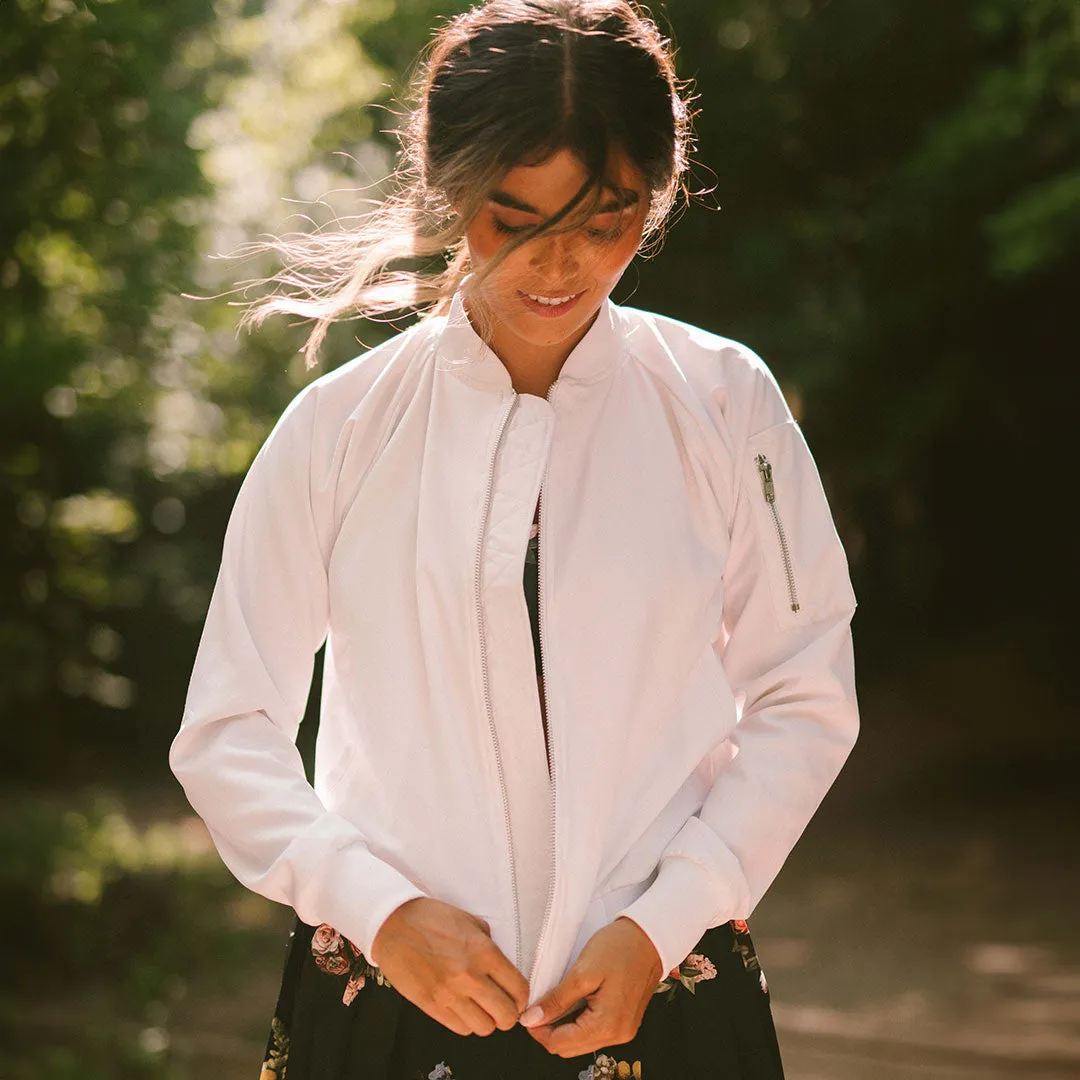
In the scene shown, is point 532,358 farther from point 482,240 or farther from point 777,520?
point 777,520

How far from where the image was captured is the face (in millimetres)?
1385

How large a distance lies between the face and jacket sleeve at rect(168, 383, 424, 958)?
0.23 metres

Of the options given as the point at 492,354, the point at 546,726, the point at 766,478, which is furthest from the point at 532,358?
the point at 546,726

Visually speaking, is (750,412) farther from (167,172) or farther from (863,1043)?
(167,172)

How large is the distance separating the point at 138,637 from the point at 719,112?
20.8 ft

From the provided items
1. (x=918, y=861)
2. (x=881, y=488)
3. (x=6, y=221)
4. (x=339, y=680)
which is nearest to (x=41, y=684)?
(x=6, y=221)

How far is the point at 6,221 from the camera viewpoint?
5.52 m

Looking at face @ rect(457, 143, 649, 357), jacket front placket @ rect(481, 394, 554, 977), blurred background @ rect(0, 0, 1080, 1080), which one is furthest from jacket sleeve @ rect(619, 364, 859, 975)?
blurred background @ rect(0, 0, 1080, 1080)

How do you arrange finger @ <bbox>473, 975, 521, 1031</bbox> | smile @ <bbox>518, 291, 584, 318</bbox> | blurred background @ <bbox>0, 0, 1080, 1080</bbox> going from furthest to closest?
blurred background @ <bbox>0, 0, 1080, 1080</bbox> → smile @ <bbox>518, 291, 584, 318</bbox> → finger @ <bbox>473, 975, 521, 1031</bbox>

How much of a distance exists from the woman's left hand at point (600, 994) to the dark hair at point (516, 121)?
2.05ft

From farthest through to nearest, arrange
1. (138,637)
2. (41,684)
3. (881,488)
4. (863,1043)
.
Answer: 1. (138,637)
2. (881,488)
3. (41,684)
4. (863,1043)


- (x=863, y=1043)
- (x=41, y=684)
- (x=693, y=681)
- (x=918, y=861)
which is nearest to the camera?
(x=693, y=681)

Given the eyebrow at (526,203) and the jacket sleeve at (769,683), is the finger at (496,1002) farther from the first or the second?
the eyebrow at (526,203)

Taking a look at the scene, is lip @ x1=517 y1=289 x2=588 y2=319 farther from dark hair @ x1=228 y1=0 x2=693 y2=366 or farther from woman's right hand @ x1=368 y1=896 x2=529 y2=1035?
woman's right hand @ x1=368 y1=896 x2=529 y2=1035
